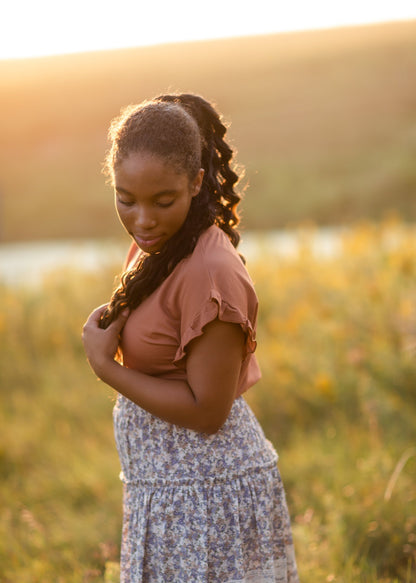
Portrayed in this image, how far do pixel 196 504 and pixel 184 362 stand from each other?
1.28ft

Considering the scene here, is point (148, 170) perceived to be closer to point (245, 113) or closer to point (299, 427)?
point (299, 427)

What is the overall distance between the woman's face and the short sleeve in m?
0.12

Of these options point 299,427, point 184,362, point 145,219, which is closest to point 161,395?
point 184,362

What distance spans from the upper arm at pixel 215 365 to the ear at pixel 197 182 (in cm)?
34

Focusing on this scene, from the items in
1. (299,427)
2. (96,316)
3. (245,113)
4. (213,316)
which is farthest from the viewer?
(245,113)

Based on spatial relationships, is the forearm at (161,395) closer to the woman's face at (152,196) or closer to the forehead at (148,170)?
the woman's face at (152,196)

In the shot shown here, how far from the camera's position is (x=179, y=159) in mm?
1607

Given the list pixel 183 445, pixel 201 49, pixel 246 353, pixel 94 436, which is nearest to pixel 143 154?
pixel 246 353

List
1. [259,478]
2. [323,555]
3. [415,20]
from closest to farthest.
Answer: [259,478] < [323,555] < [415,20]

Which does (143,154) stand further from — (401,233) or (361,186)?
(361,186)

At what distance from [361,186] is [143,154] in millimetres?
29837

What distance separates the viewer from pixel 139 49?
135 feet

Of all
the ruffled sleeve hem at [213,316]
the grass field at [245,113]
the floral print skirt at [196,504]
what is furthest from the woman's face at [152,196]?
the grass field at [245,113]

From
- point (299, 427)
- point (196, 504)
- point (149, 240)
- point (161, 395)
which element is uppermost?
point (149, 240)
